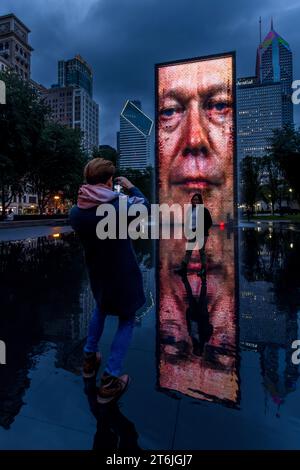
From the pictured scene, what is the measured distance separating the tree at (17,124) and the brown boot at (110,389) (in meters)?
21.1

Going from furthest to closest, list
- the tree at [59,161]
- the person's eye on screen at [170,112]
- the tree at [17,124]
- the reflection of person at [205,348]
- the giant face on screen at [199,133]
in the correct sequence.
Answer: the tree at [59,161] < the person's eye on screen at [170,112] < the giant face on screen at [199,133] < the tree at [17,124] < the reflection of person at [205,348]

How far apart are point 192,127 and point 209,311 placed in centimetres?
2567

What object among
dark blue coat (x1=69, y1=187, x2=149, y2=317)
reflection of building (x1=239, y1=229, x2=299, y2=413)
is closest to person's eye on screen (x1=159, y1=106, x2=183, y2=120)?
reflection of building (x1=239, y1=229, x2=299, y2=413)

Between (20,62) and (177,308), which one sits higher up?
(20,62)

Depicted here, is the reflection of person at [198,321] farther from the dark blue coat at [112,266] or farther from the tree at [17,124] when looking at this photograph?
the tree at [17,124]

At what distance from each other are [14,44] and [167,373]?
13128 centimetres

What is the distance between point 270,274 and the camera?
300 inches

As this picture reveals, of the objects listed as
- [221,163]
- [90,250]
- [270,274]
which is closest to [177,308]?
[90,250]

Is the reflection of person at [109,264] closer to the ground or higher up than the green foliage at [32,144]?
closer to the ground

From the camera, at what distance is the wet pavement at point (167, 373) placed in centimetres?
210

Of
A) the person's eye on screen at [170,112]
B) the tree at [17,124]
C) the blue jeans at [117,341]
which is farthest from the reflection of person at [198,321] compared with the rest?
the person's eye on screen at [170,112]

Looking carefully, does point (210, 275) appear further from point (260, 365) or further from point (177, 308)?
point (260, 365)

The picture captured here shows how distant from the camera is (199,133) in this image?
27.6 m

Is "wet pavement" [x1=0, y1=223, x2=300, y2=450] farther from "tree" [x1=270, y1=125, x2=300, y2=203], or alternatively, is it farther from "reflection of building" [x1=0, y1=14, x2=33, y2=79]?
"reflection of building" [x1=0, y1=14, x2=33, y2=79]
